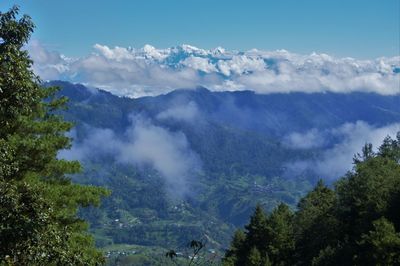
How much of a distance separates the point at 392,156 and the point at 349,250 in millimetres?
53638

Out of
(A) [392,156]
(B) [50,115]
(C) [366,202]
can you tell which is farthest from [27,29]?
(A) [392,156]

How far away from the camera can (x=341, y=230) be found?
64188 millimetres

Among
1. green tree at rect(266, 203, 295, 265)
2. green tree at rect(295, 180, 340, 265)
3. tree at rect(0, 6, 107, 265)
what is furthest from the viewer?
green tree at rect(266, 203, 295, 265)

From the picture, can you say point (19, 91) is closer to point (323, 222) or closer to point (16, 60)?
point (16, 60)

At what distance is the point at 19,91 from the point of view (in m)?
15.0

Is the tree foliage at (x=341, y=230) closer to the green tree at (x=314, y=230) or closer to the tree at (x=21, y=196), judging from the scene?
the green tree at (x=314, y=230)

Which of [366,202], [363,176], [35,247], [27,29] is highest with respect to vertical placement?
[363,176]

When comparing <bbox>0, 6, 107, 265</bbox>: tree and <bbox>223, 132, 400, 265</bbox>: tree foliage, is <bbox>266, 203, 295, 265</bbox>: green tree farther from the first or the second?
<bbox>0, 6, 107, 265</bbox>: tree

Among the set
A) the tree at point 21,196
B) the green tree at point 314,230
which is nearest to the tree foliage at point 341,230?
A: the green tree at point 314,230

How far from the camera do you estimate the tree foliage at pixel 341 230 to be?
45881mm

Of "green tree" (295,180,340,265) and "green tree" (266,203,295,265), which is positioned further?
"green tree" (266,203,295,265)

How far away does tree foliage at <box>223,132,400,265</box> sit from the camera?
4588 cm

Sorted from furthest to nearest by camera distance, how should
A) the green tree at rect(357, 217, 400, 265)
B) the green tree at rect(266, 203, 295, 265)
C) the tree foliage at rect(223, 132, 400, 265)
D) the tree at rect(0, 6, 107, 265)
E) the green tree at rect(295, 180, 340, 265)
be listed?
the green tree at rect(266, 203, 295, 265)
the green tree at rect(295, 180, 340, 265)
the tree foliage at rect(223, 132, 400, 265)
the green tree at rect(357, 217, 400, 265)
the tree at rect(0, 6, 107, 265)

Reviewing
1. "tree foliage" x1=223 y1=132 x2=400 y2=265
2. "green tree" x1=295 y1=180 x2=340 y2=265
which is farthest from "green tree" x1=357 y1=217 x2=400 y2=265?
"green tree" x1=295 y1=180 x2=340 y2=265
